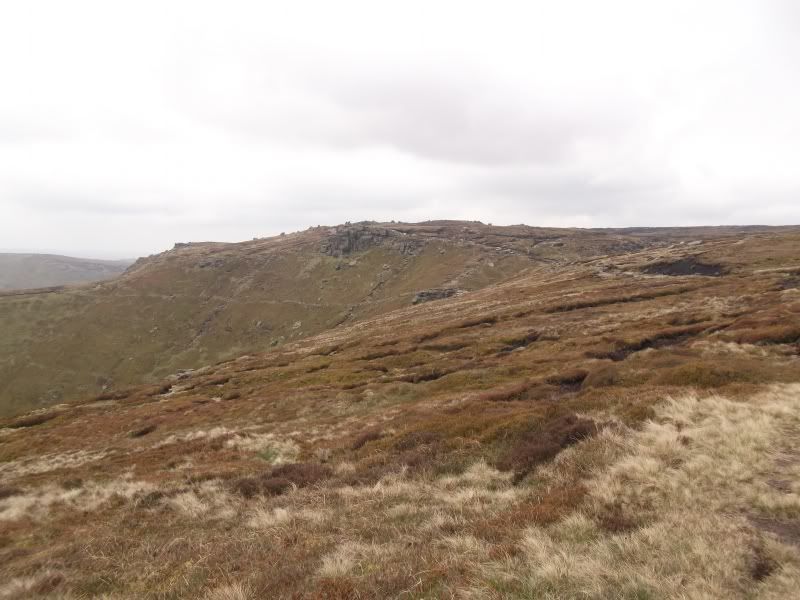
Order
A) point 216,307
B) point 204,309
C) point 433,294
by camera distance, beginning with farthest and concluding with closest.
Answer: point 204,309, point 216,307, point 433,294

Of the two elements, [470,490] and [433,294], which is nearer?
[470,490]

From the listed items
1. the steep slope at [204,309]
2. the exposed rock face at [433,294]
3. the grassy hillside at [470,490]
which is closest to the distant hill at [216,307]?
the exposed rock face at [433,294]

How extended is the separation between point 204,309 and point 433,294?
97013mm

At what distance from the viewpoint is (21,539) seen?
1495cm

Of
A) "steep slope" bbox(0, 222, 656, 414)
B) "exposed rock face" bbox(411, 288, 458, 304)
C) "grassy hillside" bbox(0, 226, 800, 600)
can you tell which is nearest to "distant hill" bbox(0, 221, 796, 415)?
"exposed rock face" bbox(411, 288, 458, 304)

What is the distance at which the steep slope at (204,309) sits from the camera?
134 m

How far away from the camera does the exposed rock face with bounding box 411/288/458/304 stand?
439 ft

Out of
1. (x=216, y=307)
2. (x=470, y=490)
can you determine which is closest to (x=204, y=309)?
(x=216, y=307)

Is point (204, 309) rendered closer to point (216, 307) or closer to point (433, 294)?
point (216, 307)

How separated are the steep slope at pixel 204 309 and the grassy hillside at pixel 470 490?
107 m

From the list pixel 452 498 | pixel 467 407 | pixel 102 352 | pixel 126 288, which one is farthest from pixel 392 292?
pixel 452 498

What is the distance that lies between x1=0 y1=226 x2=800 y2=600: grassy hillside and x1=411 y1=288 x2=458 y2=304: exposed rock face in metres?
95.6

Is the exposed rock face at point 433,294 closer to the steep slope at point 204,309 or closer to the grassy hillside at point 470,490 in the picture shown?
the steep slope at point 204,309

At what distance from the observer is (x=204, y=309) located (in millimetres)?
174000
